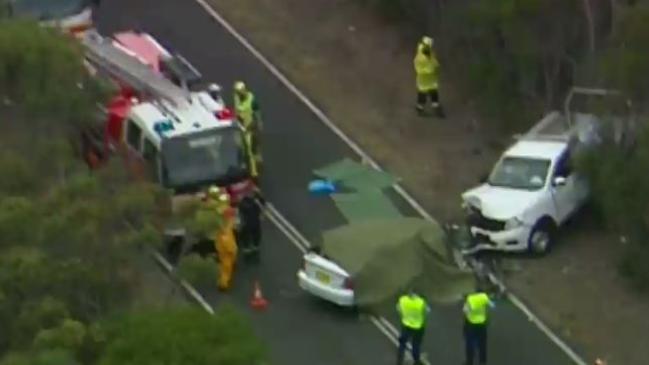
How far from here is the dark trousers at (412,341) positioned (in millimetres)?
25844

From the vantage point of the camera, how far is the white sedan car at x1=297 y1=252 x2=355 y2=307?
2745 cm

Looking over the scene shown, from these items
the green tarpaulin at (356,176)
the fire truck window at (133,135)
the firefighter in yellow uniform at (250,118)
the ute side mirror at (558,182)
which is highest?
the fire truck window at (133,135)

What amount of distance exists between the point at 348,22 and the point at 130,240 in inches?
647

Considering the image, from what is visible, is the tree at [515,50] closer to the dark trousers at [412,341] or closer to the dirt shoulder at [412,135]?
the dirt shoulder at [412,135]

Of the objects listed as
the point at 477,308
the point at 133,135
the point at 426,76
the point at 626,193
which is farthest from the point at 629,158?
the point at 133,135

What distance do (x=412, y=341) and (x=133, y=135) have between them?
660cm

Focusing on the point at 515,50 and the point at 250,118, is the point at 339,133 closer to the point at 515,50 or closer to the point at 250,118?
the point at 250,118

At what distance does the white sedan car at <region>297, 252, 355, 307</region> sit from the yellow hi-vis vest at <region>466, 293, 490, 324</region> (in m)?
2.24

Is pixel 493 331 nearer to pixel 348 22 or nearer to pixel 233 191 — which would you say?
pixel 233 191

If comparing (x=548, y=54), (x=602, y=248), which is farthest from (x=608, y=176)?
(x=548, y=54)

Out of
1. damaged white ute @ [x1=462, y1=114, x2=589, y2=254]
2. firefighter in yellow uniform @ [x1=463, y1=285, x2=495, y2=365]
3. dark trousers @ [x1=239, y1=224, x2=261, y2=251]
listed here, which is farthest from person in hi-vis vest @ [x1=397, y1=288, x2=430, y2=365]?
dark trousers @ [x1=239, y1=224, x2=261, y2=251]

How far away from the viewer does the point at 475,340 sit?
25984 millimetres

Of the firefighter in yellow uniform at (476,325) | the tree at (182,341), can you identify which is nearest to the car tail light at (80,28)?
the firefighter in yellow uniform at (476,325)

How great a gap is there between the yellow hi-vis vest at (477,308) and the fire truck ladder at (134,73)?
22.2 ft
